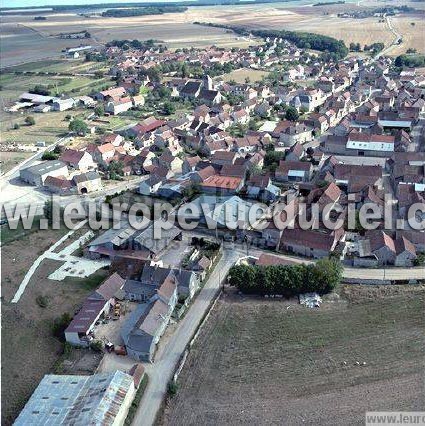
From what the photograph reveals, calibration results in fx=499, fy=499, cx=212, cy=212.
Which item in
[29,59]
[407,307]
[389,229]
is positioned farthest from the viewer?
[29,59]

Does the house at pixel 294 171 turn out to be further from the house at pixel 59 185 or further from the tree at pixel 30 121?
the tree at pixel 30 121

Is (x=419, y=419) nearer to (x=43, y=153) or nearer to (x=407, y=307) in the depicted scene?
(x=407, y=307)

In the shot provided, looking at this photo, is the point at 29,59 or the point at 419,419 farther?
the point at 29,59

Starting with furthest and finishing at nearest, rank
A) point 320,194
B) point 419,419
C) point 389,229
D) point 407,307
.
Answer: point 320,194 < point 389,229 < point 407,307 < point 419,419

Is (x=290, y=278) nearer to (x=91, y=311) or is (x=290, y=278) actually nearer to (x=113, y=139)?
(x=91, y=311)

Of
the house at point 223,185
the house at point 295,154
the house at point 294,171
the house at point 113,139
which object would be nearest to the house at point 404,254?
the house at point 294,171

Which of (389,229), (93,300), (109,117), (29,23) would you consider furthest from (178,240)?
(29,23)

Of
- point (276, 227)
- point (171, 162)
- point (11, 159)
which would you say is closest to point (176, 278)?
point (276, 227)
